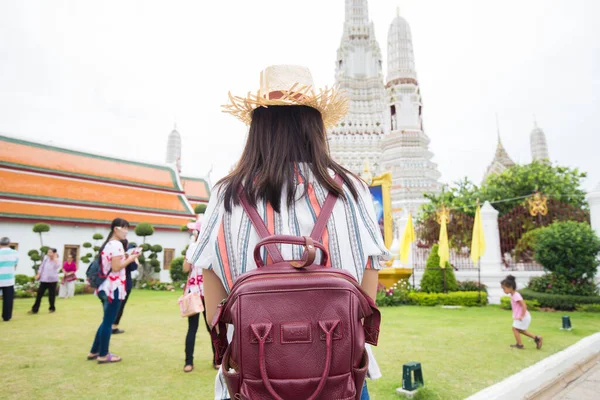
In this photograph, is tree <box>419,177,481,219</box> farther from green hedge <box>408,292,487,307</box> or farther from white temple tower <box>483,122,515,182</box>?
white temple tower <box>483,122,515,182</box>

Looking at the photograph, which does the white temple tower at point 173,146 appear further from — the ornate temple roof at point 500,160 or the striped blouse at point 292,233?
the striped blouse at point 292,233

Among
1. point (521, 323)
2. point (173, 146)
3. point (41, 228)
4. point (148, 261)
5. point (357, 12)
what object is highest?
point (357, 12)

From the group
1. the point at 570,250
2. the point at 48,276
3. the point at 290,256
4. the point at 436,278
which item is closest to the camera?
the point at 290,256

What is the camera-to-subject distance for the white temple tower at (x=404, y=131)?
29188mm

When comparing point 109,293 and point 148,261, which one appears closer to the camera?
point 109,293

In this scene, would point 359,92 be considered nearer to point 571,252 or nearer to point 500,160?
point 500,160

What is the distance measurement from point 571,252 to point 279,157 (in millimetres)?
10950

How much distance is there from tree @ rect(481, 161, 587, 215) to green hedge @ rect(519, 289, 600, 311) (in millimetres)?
8974

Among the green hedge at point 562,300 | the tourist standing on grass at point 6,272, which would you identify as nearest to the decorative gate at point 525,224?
the green hedge at point 562,300

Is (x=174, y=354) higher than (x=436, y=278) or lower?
lower

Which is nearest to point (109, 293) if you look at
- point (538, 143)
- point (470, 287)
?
point (470, 287)

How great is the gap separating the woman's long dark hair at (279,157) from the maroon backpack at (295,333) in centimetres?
29

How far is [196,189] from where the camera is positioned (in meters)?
25.8

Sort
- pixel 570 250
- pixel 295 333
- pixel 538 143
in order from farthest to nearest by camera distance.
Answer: pixel 538 143 → pixel 570 250 → pixel 295 333
